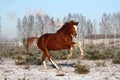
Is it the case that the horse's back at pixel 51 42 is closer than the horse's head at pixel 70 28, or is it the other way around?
the horse's head at pixel 70 28

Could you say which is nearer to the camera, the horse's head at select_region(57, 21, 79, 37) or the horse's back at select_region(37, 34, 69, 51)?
the horse's head at select_region(57, 21, 79, 37)

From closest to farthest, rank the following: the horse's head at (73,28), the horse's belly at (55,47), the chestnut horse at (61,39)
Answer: the horse's head at (73,28) → the chestnut horse at (61,39) → the horse's belly at (55,47)

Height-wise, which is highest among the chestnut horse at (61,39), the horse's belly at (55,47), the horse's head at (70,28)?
the horse's head at (70,28)

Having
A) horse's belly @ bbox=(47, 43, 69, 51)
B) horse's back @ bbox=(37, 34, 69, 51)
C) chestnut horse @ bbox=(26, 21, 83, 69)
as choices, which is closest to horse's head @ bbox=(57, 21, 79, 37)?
chestnut horse @ bbox=(26, 21, 83, 69)

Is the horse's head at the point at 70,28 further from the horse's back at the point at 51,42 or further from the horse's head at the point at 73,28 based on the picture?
the horse's back at the point at 51,42

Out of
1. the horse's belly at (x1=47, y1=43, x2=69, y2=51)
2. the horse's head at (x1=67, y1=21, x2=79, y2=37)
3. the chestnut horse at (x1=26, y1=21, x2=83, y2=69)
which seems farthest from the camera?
the horse's belly at (x1=47, y1=43, x2=69, y2=51)

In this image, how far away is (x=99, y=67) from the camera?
1536cm

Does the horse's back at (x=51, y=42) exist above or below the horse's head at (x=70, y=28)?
below

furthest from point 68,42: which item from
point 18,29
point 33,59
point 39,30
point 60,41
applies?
→ point 18,29

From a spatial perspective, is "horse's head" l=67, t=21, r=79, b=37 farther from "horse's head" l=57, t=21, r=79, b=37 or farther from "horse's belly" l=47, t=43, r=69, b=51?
"horse's belly" l=47, t=43, r=69, b=51

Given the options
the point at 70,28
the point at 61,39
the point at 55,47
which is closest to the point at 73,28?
the point at 70,28

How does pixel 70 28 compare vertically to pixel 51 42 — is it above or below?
above

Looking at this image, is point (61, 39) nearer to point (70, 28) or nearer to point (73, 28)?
point (70, 28)

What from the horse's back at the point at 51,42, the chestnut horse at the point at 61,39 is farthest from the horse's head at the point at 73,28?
the horse's back at the point at 51,42
